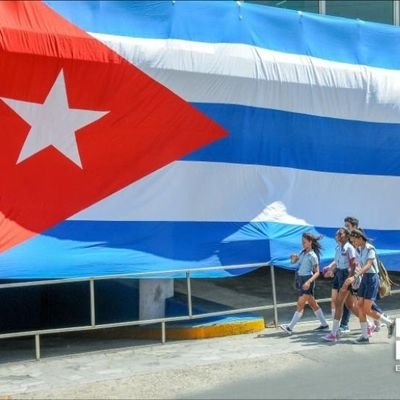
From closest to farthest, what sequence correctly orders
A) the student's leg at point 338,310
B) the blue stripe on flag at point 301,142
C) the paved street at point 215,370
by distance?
1. the paved street at point 215,370
2. the student's leg at point 338,310
3. the blue stripe on flag at point 301,142

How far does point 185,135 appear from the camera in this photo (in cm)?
977

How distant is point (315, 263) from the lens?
936 cm

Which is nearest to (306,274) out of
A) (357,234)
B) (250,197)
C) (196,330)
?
(357,234)

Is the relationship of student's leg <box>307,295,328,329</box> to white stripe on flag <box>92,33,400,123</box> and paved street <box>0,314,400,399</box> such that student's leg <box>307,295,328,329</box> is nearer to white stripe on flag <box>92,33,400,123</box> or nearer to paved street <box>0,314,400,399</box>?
paved street <box>0,314,400,399</box>

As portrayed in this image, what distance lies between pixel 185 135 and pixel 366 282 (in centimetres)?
314

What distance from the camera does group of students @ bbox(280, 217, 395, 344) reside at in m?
8.82

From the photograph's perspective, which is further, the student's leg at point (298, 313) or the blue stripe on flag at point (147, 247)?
the student's leg at point (298, 313)

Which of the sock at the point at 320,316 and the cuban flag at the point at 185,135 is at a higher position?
the cuban flag at the point at 185,135

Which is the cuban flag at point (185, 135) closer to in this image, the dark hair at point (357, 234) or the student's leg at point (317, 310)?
the student's leg at point (317, 310)

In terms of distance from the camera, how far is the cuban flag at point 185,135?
8.84 metres

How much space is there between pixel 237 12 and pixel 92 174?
326 centimetres

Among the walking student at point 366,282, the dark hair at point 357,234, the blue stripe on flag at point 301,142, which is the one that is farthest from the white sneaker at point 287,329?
the blue stripe on flag at point 301,142

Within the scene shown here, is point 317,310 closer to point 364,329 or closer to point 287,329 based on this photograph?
point 287,329

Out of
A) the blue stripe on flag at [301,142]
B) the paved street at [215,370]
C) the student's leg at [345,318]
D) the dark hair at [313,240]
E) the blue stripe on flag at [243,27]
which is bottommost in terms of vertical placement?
the paved street at [215,370]
